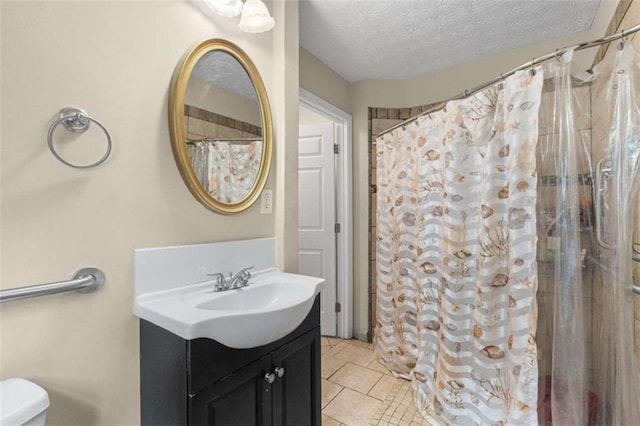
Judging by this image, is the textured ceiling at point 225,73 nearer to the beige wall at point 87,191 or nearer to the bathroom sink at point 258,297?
the beige wall at point 87,191

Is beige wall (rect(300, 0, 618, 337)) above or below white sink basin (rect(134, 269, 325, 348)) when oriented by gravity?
above

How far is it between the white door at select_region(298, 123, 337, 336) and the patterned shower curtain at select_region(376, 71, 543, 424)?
0.60 metres

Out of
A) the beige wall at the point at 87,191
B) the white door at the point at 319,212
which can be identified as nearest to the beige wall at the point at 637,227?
the beige wall at the point at 87,191

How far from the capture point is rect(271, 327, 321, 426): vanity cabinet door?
3.67 ft

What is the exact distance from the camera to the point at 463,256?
161 centimetres

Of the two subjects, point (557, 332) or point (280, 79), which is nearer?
point (557, 332)

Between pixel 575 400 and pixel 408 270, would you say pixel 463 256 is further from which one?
pixel 575 400

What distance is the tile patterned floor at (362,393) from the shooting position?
167cm

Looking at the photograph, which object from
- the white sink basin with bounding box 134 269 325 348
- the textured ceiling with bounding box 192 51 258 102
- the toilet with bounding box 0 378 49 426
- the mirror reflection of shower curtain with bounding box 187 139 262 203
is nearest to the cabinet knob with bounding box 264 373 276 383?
the white sink basin with bounding box 134 269 325 348

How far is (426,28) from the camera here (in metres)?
1.91

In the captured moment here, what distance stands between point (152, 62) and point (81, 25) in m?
0.21

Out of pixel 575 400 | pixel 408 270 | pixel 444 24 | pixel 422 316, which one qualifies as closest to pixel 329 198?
pixel 408 270

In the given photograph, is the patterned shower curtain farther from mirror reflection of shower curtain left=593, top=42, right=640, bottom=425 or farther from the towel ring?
the towel ring

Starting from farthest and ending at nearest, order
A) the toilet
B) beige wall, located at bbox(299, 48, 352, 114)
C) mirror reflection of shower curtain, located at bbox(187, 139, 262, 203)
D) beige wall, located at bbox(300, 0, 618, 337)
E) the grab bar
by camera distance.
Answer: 1. beige wall, located at bbox(300, 0, 618, 337)
2. beige wall, located at bbox(299, 48, 352, 114)
3. mirror reflection of shower curtain, located at bbox(187, 139, 262, 203)
4. the grab bar
5. the toilet
